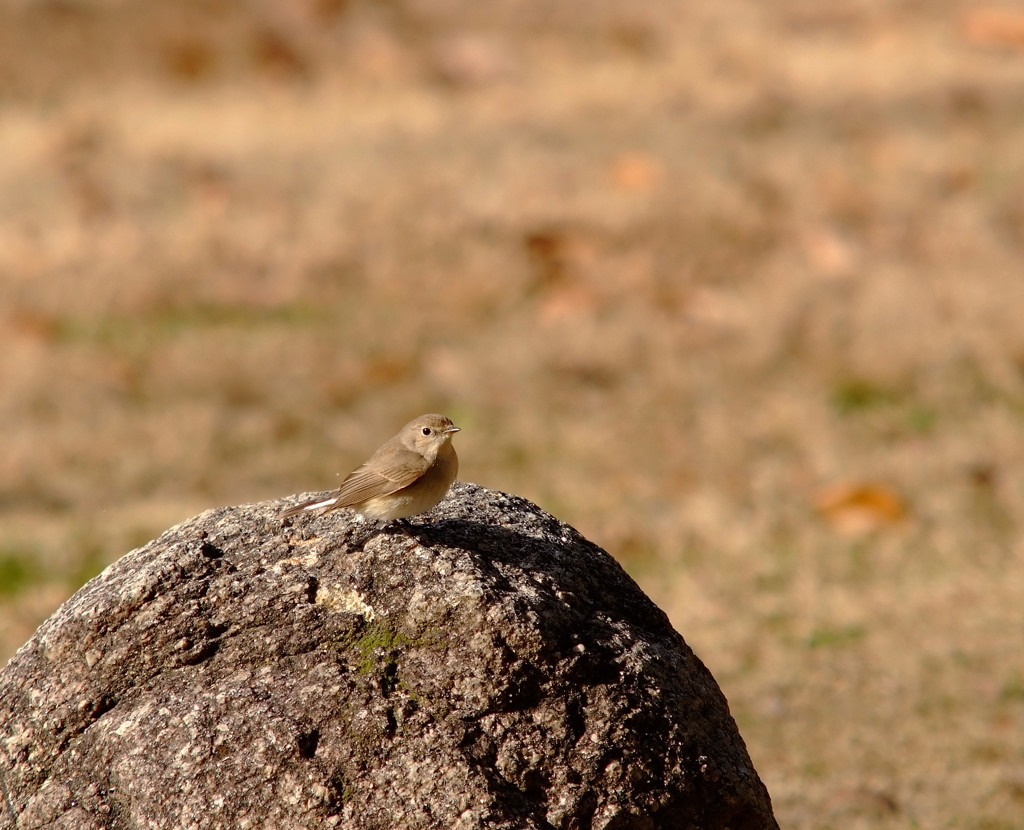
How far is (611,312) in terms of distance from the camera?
1489cm

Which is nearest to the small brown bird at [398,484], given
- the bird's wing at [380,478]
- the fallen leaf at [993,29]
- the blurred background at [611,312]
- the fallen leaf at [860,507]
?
the bird's wing at [380,478]

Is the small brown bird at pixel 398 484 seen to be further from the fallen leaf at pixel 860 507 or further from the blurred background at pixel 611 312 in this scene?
the fallen leaf at pixel 860 507

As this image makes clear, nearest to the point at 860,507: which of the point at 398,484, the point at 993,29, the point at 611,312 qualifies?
the point at 611,312

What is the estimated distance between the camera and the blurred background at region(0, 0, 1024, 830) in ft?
30.7

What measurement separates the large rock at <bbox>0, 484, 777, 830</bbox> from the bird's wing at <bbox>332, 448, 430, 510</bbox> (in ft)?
0.42

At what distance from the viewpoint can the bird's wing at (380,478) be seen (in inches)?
183

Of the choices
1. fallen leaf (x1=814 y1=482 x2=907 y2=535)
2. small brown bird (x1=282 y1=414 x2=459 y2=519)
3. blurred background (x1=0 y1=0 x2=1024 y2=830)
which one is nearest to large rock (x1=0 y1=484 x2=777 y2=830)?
small brown bird (x1=282 y1=414 x2=459 y2=519)

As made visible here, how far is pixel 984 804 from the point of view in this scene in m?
6.90

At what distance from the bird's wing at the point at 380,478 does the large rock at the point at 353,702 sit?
129 mm

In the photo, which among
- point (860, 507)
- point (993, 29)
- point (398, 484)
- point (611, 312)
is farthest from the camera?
point (993, 29)

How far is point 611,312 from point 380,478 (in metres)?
10.4

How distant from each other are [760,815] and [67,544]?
7201mm

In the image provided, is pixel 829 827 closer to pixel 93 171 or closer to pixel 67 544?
pixel 67 544

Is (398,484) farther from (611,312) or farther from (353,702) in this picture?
(611,312)
